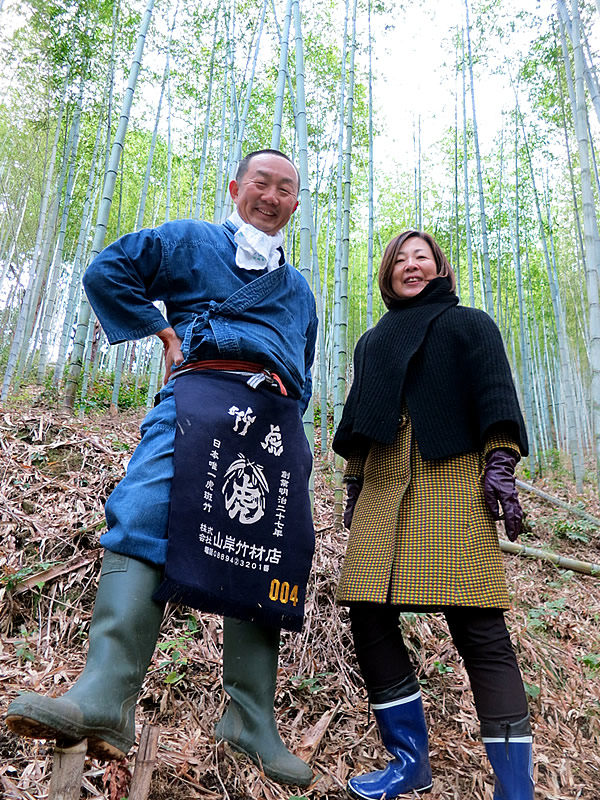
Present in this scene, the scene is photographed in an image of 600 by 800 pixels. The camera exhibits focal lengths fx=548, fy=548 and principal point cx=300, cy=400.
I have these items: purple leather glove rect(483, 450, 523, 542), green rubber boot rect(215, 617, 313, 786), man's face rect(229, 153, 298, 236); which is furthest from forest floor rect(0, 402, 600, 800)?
man's face rect(229, 153, 298, 236)

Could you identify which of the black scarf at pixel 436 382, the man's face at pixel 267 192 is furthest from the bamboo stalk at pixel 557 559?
the man's face at pixel 267 192

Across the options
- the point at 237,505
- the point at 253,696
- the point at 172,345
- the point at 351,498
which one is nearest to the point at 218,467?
the point at 237,505

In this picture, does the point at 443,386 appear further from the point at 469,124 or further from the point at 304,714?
the point at 469,124

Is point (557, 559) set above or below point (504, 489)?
below

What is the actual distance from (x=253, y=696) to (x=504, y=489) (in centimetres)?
87

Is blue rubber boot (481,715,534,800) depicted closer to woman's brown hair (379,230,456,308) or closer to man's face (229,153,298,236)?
woman's brown hair (379,230,456,308)

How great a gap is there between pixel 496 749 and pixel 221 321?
1332mm

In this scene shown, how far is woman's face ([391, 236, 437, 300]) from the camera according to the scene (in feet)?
6.29

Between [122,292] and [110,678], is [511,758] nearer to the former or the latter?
[110,678]

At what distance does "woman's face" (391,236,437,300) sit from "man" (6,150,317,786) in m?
0.42

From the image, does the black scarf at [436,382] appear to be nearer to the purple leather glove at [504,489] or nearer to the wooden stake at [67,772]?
the purple leather glove at [504,489]

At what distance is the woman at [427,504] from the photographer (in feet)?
4.86

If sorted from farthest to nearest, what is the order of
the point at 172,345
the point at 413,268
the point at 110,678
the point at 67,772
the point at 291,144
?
1. the point at 291,144
2. the point at 413,268
3. the point at 172,345
4. the point at 110,678
5. the point at 67,772

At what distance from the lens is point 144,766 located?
1131 mm
